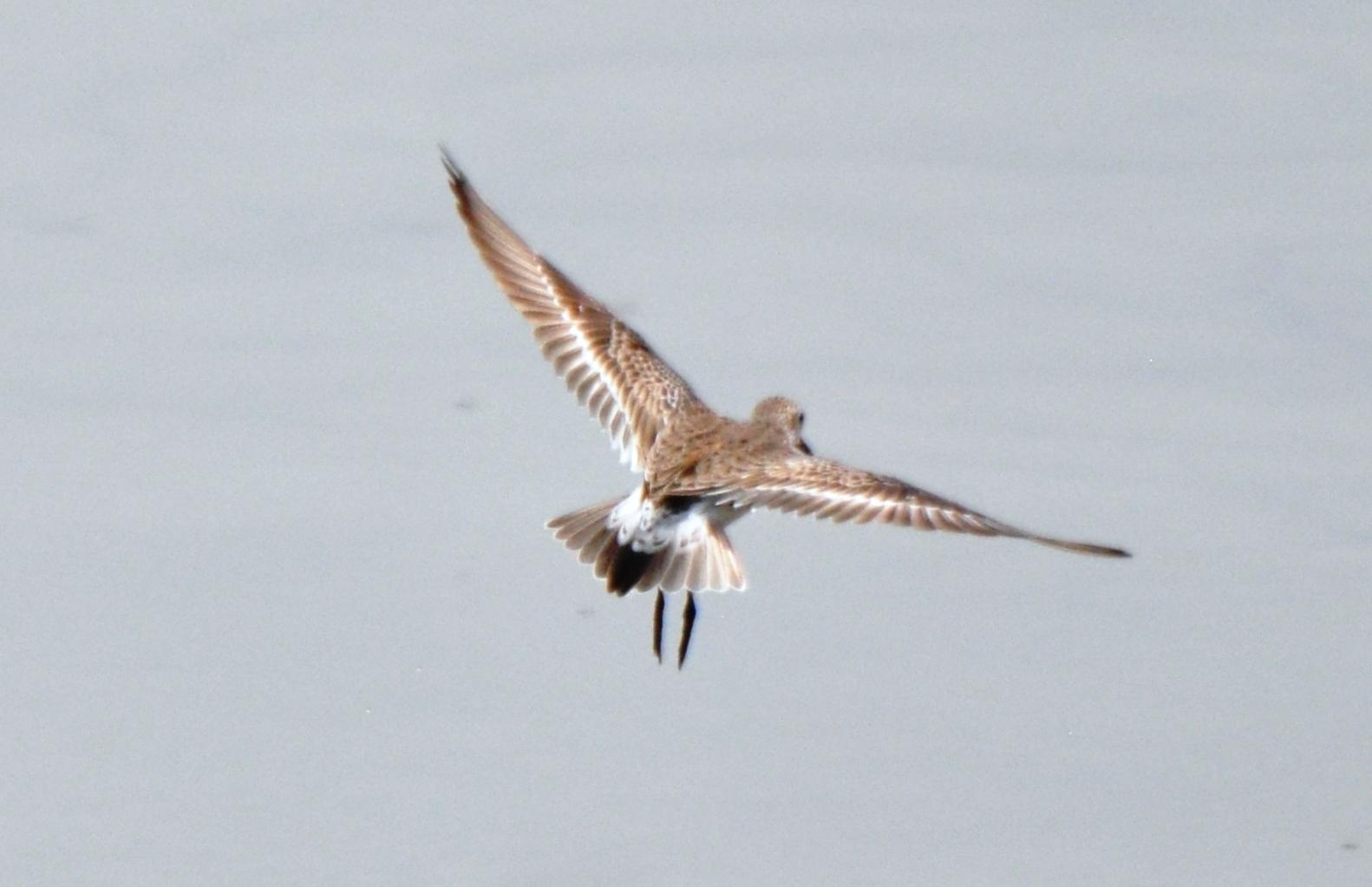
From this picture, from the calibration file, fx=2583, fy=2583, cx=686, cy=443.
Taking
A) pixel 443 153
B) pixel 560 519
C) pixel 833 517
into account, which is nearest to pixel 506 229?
pixel 443 153

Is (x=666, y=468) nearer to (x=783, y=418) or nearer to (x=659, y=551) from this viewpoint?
(x=659, y=551)

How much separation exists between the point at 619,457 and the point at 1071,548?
2.37 m

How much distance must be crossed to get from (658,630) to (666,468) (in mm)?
482

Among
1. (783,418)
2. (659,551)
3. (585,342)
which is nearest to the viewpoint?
(659,551)

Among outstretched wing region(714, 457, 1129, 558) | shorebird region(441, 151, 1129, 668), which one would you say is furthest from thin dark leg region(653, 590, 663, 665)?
outstretched wing region(714, 457, 1129, 558)

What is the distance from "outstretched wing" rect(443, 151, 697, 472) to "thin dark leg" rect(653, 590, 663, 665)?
52 cm

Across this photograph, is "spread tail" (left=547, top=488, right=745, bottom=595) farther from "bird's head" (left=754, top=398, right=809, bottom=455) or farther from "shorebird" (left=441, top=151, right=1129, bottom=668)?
"bird's head" (left=754, top=398, right=809, bottom=455)

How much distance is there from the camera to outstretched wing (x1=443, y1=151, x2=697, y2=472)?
7797 mm

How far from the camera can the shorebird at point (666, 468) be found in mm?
6625

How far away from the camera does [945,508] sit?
21.2 feet

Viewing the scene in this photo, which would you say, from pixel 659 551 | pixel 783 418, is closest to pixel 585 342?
pixel 783 418

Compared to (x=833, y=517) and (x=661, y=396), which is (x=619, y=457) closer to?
(x=661, y=396)

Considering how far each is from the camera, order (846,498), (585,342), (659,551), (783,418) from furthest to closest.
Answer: (585,342) → (783,418) → (659,551) → (846,498)

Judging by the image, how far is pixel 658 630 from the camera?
729 centimetres
